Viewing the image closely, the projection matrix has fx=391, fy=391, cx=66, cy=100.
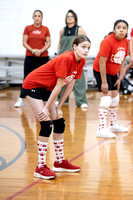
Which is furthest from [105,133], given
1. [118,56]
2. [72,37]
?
[72,37]

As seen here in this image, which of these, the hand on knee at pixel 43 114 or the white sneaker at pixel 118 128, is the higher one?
the hand on knee at pixel 43 114

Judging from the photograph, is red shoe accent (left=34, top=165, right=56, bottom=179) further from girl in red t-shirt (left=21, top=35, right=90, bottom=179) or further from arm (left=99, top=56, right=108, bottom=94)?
arm (left=99, top=56, right=108, bottom=94)

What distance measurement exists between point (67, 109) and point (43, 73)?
3316 millimetres

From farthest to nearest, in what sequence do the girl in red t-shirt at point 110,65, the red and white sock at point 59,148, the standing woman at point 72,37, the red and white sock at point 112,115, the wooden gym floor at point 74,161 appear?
the standing woman at point 72,37 → the red and white sock at point 112,115 → the girl in red t-shirt at point 110,65 → the red and white sock at point 59,148 → the wooden gym floor at point 74,161

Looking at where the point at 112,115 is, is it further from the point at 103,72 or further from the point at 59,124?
the point at 59,124

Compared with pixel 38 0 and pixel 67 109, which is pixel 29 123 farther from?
pixel 38 0

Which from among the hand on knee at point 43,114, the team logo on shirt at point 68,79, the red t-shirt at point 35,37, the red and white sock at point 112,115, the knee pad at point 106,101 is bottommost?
the red and white sock at point 112,115

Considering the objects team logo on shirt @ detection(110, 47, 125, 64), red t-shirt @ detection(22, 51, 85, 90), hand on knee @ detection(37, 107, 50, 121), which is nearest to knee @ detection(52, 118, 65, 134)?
hand on knee @ detection(37, 107, 50, 121)

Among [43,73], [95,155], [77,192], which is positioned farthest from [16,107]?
[77,192]

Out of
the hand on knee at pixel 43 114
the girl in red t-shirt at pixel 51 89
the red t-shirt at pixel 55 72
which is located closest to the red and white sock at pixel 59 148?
the girl in red t-shirt at pixel 51 89

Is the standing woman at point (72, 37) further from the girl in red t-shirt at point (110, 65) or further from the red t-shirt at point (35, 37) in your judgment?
the girl in red t-shirt at point (110, 65)

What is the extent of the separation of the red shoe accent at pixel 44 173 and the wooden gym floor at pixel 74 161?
4 cm

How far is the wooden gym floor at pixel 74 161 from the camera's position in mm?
2932

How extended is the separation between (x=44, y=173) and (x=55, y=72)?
0.84 meters
